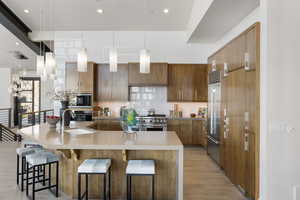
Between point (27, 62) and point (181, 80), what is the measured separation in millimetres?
7271

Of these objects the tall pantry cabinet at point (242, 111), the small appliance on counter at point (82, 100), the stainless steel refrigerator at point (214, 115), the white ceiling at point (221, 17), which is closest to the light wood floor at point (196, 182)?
the tall pantry cabinet at point (242, 111)

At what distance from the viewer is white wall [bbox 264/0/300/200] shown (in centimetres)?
237

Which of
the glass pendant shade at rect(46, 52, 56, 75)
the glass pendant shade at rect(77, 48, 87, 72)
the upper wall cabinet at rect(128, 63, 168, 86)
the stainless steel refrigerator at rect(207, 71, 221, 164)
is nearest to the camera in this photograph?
the glass pendant shade at rect(77, 48, 87, 72)

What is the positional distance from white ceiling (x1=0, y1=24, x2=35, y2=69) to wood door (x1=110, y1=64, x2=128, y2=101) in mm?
3810

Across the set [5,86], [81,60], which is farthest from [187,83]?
[5,86]

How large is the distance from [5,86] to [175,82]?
853 cm

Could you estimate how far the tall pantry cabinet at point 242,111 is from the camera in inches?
105

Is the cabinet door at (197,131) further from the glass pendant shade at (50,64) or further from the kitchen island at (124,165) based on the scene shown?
the glass pendant shade at (50,64)

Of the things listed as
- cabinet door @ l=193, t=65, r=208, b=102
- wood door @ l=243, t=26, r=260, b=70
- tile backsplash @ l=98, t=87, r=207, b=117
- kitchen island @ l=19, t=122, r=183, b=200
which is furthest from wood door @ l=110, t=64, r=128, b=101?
wood door @ l=243, t=26, r=260, b=70

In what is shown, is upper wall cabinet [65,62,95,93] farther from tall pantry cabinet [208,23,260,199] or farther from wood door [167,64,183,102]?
tall pantry cabinet [208,23,260,199]

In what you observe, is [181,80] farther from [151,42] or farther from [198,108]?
[151,42]

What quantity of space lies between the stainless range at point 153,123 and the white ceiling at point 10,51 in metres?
5.12

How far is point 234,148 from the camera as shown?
3.32 m

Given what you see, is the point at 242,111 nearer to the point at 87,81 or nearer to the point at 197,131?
the point at 197,131
